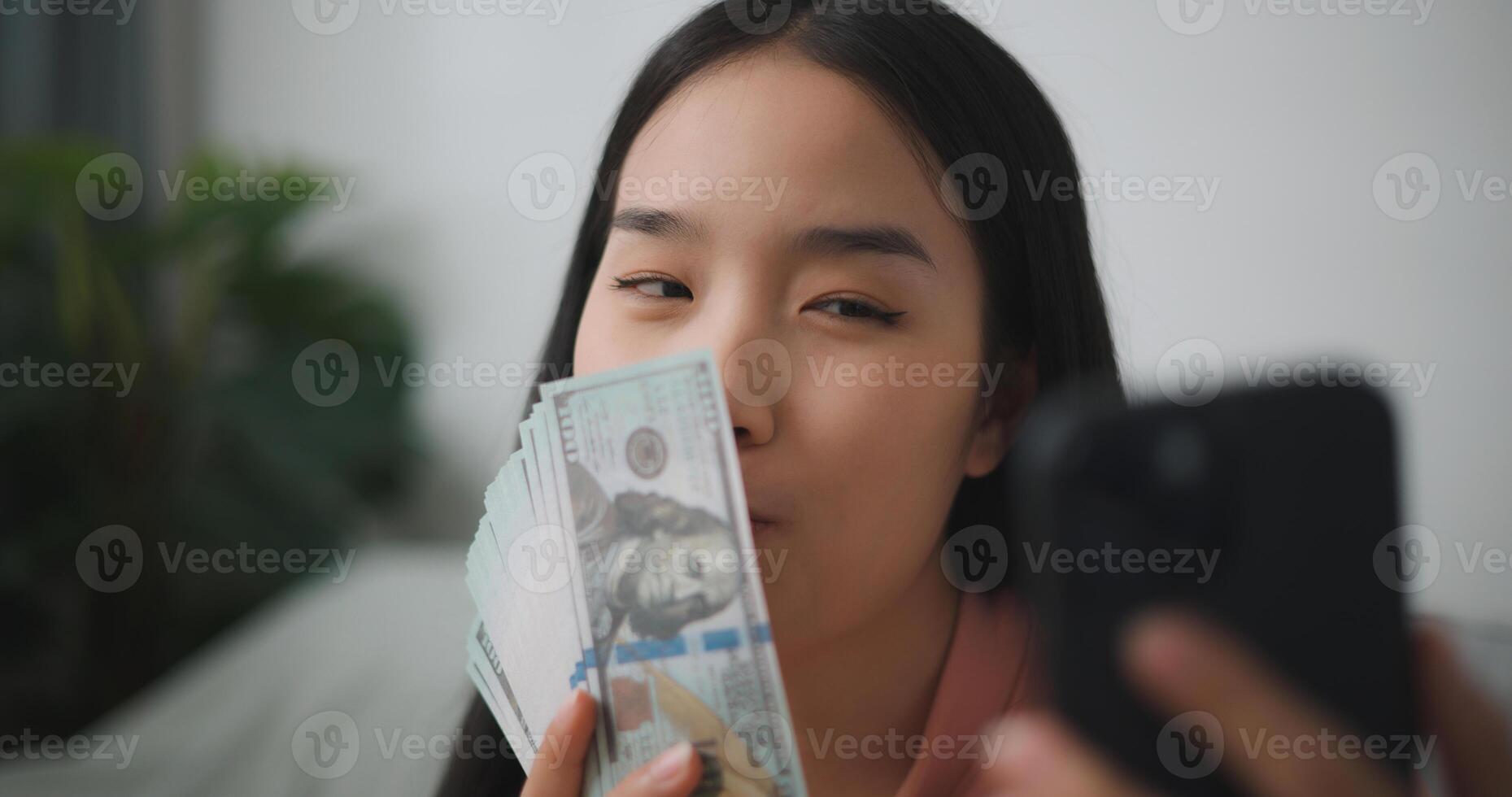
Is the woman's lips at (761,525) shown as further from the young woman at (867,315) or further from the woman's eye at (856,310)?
the woman's eye at (856,310)

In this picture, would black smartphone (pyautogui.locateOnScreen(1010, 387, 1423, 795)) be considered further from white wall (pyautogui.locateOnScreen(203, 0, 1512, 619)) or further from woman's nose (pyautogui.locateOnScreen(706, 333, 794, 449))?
white wall (pyautogui.locateOnScreen(203, 0, 1512, 619))

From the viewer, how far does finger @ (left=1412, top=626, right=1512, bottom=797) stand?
32.9 inches

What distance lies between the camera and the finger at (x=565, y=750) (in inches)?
37.0

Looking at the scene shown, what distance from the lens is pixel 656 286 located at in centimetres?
106

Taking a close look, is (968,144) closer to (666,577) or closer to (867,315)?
(867,315)

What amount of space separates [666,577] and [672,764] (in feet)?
0.51

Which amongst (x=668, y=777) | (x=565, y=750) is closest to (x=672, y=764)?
(x=668, y=777)

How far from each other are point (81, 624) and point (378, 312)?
41.8 inches

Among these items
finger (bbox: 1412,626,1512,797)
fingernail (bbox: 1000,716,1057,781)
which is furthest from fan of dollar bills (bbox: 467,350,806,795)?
finger (bbox: 1412,626,1512,797)

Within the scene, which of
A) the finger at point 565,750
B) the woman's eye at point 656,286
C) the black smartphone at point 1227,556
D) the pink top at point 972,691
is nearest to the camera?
the black smartphone at point 1227,556

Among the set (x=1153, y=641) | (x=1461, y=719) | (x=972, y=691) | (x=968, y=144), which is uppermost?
(x=968, y=144)

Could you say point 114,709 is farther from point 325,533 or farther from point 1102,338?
point 1102,338

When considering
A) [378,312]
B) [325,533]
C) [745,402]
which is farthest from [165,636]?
[745,402]

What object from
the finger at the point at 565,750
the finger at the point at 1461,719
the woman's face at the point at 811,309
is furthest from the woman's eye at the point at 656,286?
the finger at the point at 1461,719
